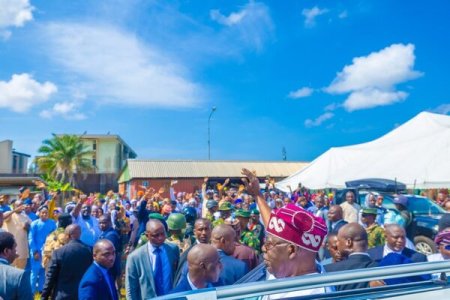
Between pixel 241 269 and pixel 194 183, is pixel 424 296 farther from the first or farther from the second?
pixel 194 183

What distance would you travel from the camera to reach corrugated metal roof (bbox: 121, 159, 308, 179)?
37.6 metres

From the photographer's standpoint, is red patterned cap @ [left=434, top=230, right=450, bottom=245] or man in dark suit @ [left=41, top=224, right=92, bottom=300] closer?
red patterned cap @ [left=434, top=230, right=450, bottom=245]

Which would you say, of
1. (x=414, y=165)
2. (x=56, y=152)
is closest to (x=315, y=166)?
(x=414, y=165)

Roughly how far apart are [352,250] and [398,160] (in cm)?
963

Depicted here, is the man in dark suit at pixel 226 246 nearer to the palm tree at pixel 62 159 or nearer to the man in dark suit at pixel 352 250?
the man in dark suit at pixel 352 250

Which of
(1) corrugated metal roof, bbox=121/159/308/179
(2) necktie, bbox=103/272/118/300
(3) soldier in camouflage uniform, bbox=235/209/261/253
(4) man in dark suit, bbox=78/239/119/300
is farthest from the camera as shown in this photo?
(1) corrugated metal roof, bbox=121/159/308/179

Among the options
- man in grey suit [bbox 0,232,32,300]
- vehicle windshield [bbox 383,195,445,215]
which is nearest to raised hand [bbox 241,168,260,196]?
man in grey suit [bbox 0,232,32,300]

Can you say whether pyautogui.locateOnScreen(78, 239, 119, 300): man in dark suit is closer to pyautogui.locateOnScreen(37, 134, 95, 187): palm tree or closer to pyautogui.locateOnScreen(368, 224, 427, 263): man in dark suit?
pyautogui.locateOnScreen(368, 224, 427, 263): man in dark suit

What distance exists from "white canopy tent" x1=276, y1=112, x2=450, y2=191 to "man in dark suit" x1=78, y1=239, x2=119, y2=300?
9.38 meters

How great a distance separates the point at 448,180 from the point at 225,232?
8.47 m

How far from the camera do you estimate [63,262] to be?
4.91 metres

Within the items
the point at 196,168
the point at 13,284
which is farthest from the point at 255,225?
the point at 196,168

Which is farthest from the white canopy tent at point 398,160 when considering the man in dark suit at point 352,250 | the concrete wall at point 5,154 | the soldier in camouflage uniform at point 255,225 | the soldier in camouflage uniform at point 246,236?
the concrete wall at point 5,154

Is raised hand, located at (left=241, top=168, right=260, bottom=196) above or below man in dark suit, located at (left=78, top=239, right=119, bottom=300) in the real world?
above
